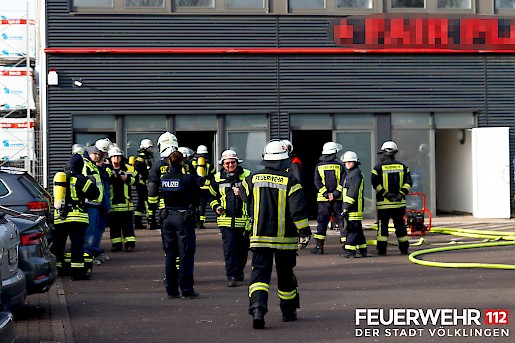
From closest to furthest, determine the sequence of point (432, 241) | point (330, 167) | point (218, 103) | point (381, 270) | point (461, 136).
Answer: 1. point (381, 270)
2. point (330, 167)
3. point (432, 241)
4. point (218, 103)
5. point (461, 136)

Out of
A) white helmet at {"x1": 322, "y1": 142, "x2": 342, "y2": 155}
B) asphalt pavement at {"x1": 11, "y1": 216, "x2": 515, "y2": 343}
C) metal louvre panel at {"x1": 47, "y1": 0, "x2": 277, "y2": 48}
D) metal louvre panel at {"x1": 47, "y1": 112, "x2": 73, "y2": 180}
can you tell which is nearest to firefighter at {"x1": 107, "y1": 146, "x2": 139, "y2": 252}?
asphalt pavement at {"x1": 11, "y1": 216, "x2": 515, "y2": 343}

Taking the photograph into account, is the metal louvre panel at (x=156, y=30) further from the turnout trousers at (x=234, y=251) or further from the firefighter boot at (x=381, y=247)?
the turnout trousers at (x=234, y=251)

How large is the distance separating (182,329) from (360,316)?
1992 mm

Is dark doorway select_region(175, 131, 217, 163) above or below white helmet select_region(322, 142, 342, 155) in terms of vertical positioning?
above

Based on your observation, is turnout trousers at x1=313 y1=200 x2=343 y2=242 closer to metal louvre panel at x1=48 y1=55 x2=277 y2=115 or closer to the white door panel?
metal louvre panel at x1=48 y1=55 x2=277 y2=115

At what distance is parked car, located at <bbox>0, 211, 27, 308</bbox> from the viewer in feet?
28.1

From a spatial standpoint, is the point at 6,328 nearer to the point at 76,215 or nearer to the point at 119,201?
the point at 76,215

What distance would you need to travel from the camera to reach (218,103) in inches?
986

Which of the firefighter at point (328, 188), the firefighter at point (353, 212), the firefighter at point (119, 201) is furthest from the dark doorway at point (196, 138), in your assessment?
the firefighter at point (353, 212)

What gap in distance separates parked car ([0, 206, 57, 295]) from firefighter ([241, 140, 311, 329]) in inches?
89.8

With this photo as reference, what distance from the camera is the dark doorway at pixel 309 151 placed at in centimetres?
2675

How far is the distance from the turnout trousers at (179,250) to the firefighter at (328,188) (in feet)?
18.3

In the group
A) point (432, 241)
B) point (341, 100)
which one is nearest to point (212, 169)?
point (341, 100)

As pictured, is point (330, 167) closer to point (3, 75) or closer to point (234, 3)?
point (234, 3)
